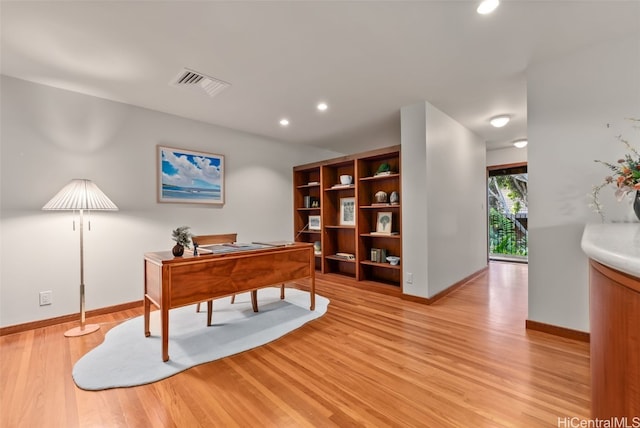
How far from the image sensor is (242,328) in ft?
8.56

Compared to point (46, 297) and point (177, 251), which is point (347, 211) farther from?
point (46, 297)

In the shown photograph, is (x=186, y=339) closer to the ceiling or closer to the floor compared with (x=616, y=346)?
closer to the floor

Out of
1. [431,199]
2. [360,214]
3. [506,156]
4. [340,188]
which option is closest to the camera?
[431,199]

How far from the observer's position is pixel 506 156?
5488 millimetres

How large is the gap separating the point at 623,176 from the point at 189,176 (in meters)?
4.23

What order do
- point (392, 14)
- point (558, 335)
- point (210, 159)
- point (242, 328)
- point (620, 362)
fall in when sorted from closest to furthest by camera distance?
1. point (620, 362)
2. point (392, 14)
3. point (558, 335)
4. point (242, 328)
5. point (210, 159)

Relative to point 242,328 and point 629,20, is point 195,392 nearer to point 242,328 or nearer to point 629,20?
point 242,328

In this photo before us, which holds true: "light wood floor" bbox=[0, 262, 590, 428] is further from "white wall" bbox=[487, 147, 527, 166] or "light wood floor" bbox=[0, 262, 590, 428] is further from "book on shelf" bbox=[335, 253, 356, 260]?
"white wall" bbox=[487, 147, 527, 166]

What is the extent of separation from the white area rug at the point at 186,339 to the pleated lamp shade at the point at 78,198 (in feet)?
3.91

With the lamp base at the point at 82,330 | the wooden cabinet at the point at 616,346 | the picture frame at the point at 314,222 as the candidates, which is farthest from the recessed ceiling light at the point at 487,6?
the lamp base at the point at 82,330

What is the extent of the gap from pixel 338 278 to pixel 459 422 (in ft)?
9.70

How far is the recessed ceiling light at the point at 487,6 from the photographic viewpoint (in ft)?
5.66

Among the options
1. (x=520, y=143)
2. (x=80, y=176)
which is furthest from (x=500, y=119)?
(x=80, y=176)

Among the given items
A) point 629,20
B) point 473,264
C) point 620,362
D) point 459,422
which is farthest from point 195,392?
point 473,264
